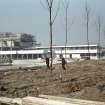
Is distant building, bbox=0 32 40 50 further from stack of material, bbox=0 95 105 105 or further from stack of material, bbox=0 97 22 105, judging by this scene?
stack of material, bbox=0 95 105 105

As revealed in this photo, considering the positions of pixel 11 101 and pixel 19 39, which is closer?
pixel 11 101

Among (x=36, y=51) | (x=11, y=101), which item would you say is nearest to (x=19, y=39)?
(x=36, y=51)

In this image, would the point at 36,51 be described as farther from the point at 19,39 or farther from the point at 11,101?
the point at 11,101

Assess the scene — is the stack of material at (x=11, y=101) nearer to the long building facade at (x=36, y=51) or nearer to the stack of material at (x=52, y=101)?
the stack of material at (x=52, y=101)

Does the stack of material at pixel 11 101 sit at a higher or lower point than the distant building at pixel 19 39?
lower

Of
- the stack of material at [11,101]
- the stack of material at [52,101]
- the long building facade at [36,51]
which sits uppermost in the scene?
the stack of material at [52,101]

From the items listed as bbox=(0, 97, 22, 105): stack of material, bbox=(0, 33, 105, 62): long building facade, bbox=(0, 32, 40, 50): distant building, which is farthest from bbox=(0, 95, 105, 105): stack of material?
bbox=(0, 32, 40, 50): distant building

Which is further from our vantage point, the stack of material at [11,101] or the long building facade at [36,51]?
the long building facade at [36,51]

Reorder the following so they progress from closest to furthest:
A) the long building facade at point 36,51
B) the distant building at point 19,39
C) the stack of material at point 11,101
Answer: the stack of material at point 11,101 → the long building facade at point 36,51 → the distant building at point 19,39

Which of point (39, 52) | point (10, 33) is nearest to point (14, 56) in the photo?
point (39, 52)

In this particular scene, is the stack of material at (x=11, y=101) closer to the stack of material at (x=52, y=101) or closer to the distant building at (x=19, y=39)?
the stack of material at (x=52, y=101)

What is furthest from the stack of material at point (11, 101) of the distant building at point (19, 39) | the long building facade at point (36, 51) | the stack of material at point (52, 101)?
the distant building at point (19, 39)

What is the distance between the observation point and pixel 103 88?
10.3 metres

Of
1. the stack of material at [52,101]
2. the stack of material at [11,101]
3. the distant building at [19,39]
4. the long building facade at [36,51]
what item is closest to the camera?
the stack of material at [52,101]
